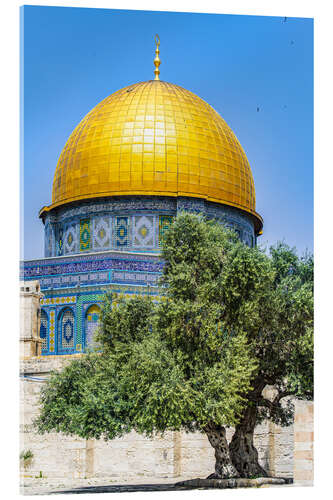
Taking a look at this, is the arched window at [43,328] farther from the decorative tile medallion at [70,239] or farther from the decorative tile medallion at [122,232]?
the decorative tile medallion at [122,232]

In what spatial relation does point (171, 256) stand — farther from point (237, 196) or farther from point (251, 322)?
point (237, 196)

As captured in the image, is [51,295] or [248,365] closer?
[248,365]

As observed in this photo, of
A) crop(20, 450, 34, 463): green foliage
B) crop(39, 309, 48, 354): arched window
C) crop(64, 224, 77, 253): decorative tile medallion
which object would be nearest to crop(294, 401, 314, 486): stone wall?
crop(20, 450, 34, 463): green foliage

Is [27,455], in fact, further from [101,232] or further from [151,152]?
[151,152]

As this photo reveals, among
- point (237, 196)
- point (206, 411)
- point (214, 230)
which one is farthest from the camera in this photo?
point (237, 196)

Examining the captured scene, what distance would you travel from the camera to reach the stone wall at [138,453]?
16.4 m

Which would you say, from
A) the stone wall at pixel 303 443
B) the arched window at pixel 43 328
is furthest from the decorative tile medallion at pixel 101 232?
the stone wall at pixel 303 443

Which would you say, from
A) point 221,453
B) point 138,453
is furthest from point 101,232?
point 221,453

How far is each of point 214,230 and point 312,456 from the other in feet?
13.4

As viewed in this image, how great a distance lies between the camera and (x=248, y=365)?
14.1 m

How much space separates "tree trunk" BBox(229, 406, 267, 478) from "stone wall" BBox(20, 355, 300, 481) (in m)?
1.29

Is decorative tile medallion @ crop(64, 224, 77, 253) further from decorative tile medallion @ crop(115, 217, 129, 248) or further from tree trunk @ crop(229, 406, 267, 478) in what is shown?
tree trunk @ crop(229, 406, 267, 478)
